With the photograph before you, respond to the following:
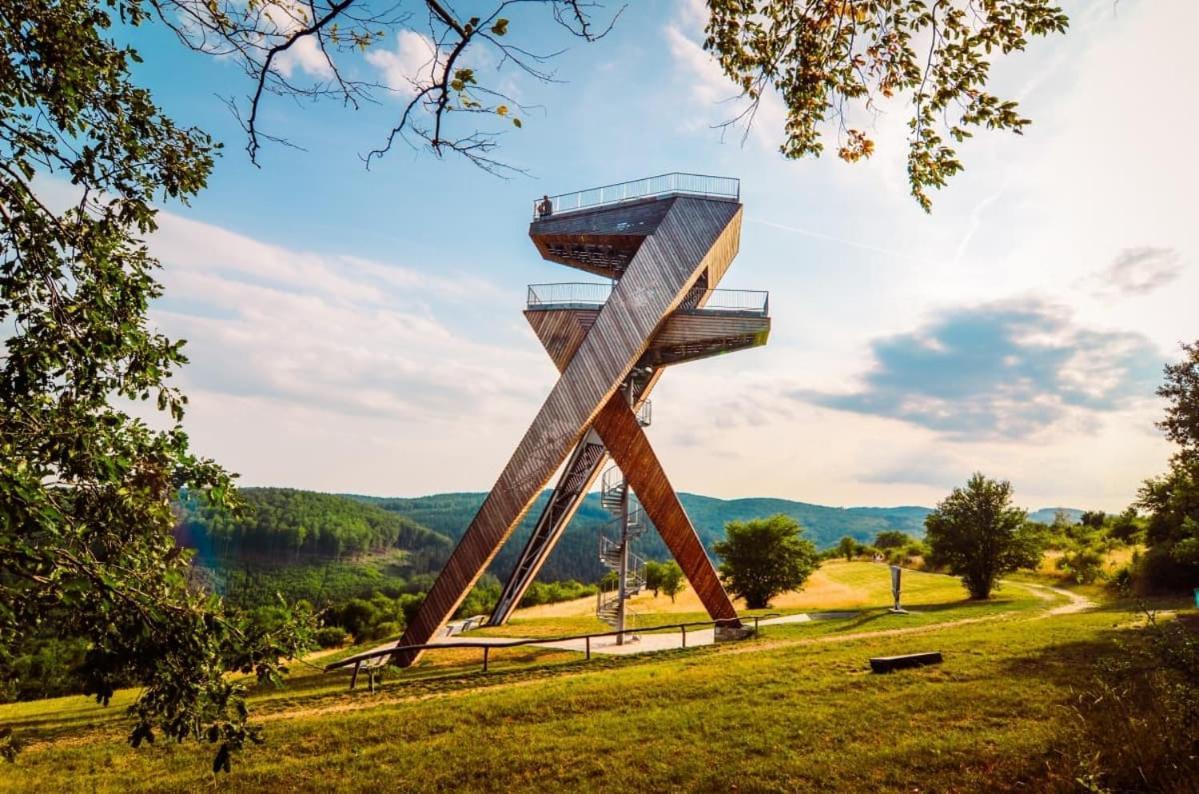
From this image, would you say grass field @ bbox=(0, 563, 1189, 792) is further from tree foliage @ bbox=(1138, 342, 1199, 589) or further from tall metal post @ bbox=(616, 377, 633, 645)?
tree foliage @ bbox=(1138, 342, 1199, 589)

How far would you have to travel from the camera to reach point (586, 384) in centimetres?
1455

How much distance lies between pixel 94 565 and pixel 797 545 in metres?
26.1

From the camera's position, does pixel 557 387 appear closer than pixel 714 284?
Yes

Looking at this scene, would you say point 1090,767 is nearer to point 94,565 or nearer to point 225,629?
point 225,629

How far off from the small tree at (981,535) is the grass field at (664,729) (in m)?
11.6

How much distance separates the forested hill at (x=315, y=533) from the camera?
307 feet

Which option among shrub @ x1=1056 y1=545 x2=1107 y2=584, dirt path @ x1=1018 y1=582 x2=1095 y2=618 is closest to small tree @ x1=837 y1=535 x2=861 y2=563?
shrub @ x1=1056 y1=545 x2=1107 y2=584

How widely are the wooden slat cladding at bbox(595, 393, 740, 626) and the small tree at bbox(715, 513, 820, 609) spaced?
11.1 metres

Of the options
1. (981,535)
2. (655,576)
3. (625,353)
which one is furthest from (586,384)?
(655,576)

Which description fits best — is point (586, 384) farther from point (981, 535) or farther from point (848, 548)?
point (848, 548)

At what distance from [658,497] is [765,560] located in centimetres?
1296

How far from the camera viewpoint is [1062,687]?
798cm

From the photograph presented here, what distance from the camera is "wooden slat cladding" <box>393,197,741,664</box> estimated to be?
47.0ft

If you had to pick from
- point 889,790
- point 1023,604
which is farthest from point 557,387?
point 1023,604
